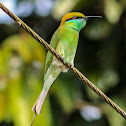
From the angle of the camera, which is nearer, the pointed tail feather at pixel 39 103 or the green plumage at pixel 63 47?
the pointed tail feather at pixel 39 103

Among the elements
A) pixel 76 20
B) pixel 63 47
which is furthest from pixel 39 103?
pixel 76 20

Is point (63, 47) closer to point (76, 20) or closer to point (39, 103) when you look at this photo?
point (76, 20)

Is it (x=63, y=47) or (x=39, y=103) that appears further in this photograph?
(x=63, y=47)

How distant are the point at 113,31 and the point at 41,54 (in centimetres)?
134

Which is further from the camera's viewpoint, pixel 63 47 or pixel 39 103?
pixel 63 47

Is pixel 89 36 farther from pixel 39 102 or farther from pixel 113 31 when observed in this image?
pixel 39 102

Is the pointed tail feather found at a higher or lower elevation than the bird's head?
lower

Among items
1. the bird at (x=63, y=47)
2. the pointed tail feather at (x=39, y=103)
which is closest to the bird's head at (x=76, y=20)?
the bird at (x=63, y=47)

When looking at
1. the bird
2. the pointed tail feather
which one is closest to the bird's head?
the bird

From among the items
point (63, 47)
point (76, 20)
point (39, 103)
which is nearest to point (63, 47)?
point (63, 47)

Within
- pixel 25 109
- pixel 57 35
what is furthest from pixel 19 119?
pixel 57 35

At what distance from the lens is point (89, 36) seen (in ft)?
13.1

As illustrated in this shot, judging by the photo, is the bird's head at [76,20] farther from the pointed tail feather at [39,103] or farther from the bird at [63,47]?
the pointed tail feather at [39,103]

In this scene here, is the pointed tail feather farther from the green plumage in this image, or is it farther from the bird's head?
the bird's head
